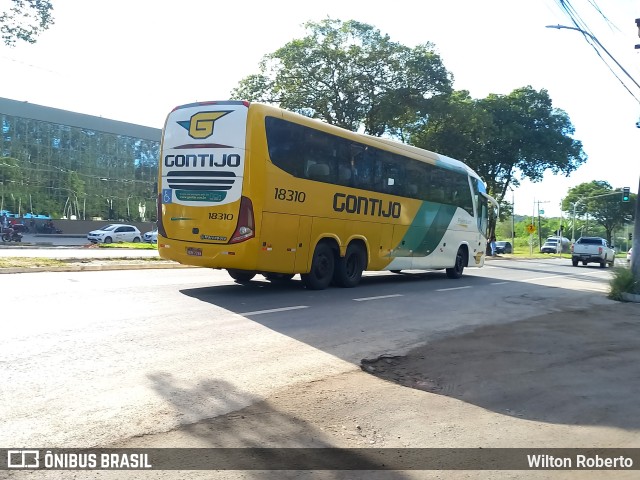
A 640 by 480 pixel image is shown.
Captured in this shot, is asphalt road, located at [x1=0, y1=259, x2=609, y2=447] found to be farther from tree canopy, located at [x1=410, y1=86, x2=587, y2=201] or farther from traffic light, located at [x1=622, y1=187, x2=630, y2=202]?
traffic light, located at [x1=622, y1=187, x2=630, y2=202]

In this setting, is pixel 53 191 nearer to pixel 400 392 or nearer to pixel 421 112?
pixel 421 112

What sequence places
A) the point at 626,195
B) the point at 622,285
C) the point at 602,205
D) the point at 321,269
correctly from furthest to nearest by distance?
the point at 602,205, the point at 626,195, the point at 622,285, the point at 321,269

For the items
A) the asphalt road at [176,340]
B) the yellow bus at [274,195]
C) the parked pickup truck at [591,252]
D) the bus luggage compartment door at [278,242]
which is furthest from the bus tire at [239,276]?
the parked pickup truck at [591,252]

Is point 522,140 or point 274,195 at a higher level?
point 522,140

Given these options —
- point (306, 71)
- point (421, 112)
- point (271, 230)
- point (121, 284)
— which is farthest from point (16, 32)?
point (421, 112)

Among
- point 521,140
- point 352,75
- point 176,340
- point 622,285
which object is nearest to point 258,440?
point 176,340

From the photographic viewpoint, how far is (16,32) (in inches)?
628

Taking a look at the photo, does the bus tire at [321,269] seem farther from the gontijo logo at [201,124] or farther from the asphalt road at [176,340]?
the gontijo logo at [201,124]

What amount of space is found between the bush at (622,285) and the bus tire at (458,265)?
16.5 ft

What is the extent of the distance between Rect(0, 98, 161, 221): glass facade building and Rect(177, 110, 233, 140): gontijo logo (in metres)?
42.9

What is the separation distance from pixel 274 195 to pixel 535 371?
20.3 feet

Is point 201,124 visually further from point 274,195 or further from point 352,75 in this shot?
point 352,75

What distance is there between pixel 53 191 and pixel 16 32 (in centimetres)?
4841

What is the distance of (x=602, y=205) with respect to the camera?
257ft
